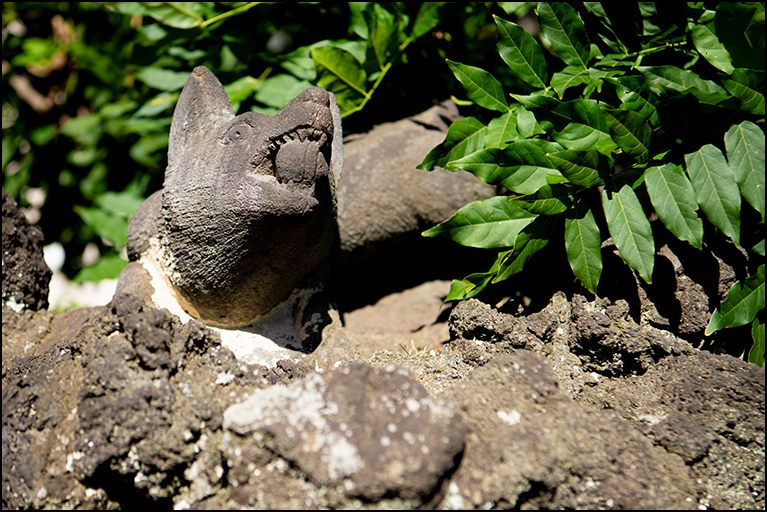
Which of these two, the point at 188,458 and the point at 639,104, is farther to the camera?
the point at 639,104

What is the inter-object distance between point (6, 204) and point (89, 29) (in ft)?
4.91

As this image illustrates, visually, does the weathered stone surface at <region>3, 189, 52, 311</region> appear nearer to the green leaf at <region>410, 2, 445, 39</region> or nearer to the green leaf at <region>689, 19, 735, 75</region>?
the green leaf at <region>410, 2, 445, 39</region>

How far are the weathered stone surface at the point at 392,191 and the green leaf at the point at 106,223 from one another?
1136mm

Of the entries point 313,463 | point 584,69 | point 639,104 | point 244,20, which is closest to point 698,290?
point 639,104

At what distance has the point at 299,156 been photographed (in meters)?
1.21

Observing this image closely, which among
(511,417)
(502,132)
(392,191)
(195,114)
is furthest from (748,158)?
(195,114)

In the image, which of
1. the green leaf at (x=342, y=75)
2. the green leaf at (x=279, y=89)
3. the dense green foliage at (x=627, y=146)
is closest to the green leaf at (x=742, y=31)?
the dense green foliage at (x=627, y=146)

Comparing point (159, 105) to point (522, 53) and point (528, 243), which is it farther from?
point (528, 243)

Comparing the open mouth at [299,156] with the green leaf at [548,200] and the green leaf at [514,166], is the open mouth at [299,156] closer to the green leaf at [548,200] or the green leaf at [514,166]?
the green leaf at [514,166]

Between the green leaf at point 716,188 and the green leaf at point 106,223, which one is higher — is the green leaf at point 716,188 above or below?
above

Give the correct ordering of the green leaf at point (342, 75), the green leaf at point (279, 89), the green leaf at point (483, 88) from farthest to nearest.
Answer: the green leaf at point (279, 89)
the green leaf at point (342, 75)
the green leaf at point (483, 88)

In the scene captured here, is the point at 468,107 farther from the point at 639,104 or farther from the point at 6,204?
the point at 6,204

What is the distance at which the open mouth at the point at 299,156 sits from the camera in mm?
1211

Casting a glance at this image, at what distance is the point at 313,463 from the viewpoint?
→ 853mm
